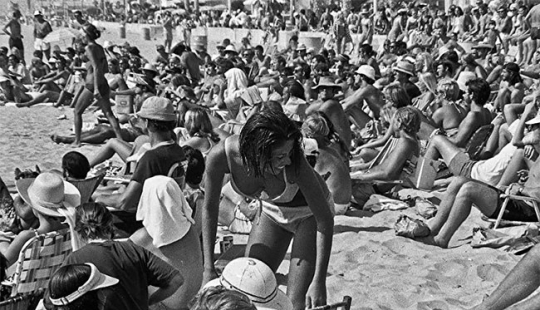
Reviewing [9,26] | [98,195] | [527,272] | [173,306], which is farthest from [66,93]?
[527,272]

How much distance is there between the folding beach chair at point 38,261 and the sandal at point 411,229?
2.94 meters

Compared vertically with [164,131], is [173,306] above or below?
below

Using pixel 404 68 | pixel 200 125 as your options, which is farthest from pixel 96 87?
pixel 404 68

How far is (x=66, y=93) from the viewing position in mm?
14531

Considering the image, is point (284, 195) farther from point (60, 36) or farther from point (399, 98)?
point (60, 36)

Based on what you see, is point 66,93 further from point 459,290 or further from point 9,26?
point 459,290

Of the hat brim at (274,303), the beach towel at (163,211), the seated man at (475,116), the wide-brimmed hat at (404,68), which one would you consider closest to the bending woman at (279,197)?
the beach towel at (163,211)

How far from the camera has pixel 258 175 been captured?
128 inches

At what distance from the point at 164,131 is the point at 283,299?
2.45 metres

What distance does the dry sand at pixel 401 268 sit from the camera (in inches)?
192

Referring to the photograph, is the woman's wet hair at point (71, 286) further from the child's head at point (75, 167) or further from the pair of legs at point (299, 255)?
the child's head at point (75, 167)

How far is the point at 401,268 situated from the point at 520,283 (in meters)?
1.74

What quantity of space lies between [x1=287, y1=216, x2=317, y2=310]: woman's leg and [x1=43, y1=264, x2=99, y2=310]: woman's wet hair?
1195 mm

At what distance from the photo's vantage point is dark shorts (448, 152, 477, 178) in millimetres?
7074
